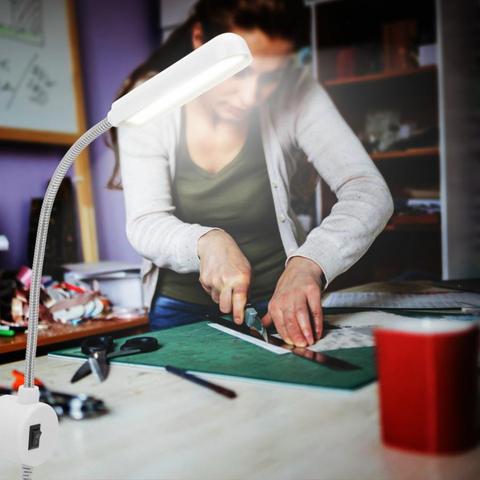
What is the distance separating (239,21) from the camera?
1.68m

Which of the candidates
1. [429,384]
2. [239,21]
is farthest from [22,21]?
[429,384]

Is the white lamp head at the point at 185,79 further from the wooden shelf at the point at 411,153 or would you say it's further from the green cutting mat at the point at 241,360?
the wooden shelf at the point at 411,153

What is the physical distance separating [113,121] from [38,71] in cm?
87

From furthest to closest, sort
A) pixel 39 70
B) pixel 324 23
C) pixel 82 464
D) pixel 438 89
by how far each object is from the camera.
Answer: pixel 39 70 < pixel 324 23 < pixel 438 89 < pixel 82 464

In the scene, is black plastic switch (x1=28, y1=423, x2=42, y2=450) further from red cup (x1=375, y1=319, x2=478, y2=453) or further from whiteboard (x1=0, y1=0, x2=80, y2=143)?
whiteboard (x1=0, y1=0, x2=80, y2=143)

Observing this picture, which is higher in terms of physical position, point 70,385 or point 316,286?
point 316,286

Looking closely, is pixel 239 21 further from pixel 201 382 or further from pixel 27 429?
pixel 27 429

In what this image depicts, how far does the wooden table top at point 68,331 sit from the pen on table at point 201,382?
0.48 meters

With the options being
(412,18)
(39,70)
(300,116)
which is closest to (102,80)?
(39,70)

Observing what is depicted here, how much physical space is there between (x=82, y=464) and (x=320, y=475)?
333 mm

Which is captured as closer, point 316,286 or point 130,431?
point 130,431

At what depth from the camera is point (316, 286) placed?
57.6 inches

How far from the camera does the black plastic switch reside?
1061 millimetres

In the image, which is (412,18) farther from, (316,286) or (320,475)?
(320,475)
